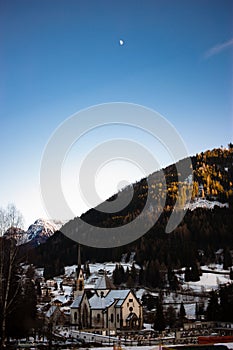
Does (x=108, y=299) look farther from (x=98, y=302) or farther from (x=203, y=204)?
(x=203, y=204)

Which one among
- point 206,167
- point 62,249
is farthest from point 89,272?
point 206,167

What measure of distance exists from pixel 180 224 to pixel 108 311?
1170 inches

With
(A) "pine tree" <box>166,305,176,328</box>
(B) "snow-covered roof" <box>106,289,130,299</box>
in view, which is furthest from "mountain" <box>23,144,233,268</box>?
(B) "snow-covered roof" <box>106,289,130,299</box>

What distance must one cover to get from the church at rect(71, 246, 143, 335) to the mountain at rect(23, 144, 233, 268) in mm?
17450

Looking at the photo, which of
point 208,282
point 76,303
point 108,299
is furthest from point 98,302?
point 208,282

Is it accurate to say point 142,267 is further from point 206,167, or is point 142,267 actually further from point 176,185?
point 206,167

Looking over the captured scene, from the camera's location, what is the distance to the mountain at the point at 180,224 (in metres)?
51.4

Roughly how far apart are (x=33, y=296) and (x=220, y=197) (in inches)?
1996

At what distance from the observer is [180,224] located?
57.2 m

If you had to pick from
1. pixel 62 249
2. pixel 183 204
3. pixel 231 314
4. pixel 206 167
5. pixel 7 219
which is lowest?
pixel 231 314

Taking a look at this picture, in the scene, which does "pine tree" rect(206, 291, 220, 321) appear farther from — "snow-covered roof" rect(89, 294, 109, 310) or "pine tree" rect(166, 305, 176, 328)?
"snow-covered roof" rect(89, 294, 109, 310)

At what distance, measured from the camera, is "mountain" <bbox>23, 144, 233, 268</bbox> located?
51375 mm

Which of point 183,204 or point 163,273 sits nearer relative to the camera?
point 163,273

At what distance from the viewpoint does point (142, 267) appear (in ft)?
160
